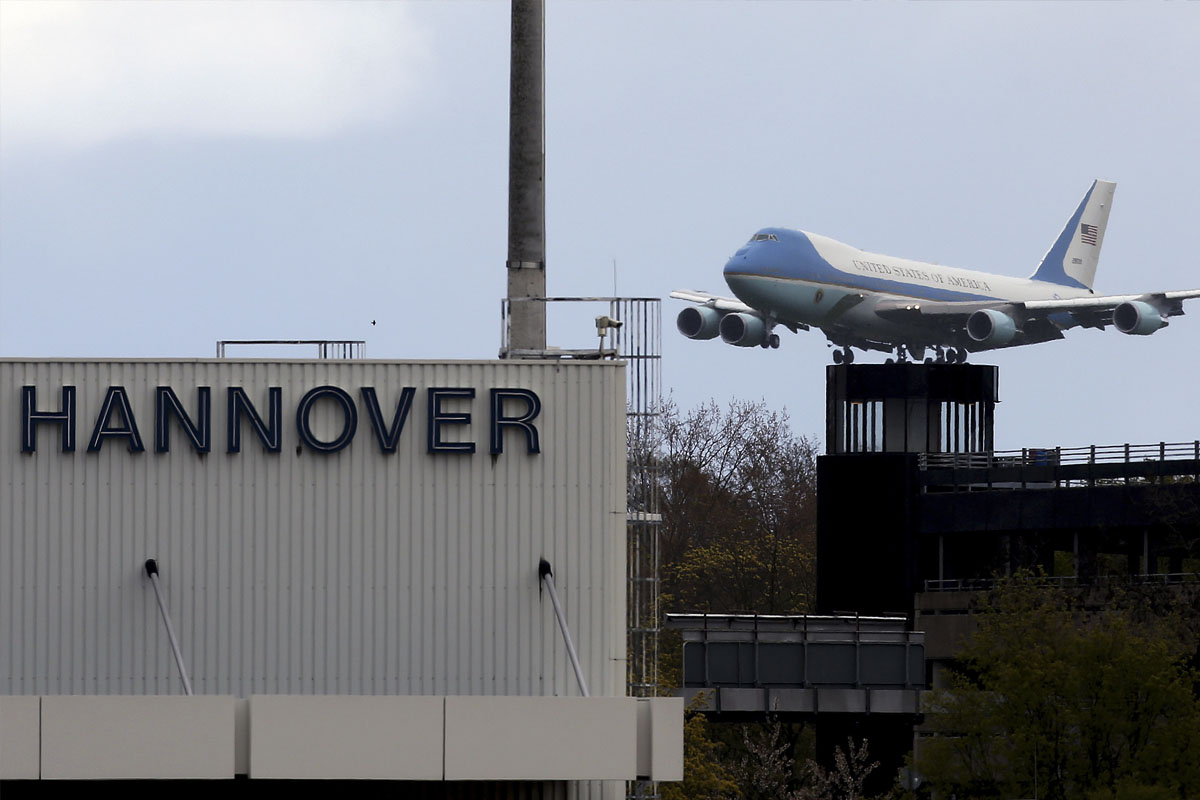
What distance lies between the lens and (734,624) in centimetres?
6256

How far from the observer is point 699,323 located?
3962 inches

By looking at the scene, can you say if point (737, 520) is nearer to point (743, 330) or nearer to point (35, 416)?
point (743, 330)

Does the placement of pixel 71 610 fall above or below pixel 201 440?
below

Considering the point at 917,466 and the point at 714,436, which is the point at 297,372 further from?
the point at 714,436

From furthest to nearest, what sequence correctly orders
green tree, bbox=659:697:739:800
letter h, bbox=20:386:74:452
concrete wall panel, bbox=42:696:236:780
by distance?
green tree, bbox=659:697:739:800, letter h, bbox=20:386:74:452, concrete wall panel, bbox=42:696:236:780

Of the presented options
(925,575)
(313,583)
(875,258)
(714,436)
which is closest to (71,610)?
(313,583)

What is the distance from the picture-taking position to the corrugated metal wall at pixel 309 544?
28.3 meters

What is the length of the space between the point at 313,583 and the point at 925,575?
140 feet

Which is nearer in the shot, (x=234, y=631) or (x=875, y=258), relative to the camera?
(x=234, y=631)

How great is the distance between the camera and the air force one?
95.8 metres

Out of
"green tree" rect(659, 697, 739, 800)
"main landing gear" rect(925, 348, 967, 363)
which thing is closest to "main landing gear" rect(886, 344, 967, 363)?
"main landing gear" rect(925, 348, 967, 363)

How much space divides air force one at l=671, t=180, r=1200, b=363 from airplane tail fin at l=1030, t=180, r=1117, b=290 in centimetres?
1332

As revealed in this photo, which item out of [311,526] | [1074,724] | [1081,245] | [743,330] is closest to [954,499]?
[1074,724]

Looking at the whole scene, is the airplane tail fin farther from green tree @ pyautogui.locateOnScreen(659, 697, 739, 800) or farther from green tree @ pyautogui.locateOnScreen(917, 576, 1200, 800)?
green tree @ pyautogui.locateOnScreen(917, 576, 1200, 800)
